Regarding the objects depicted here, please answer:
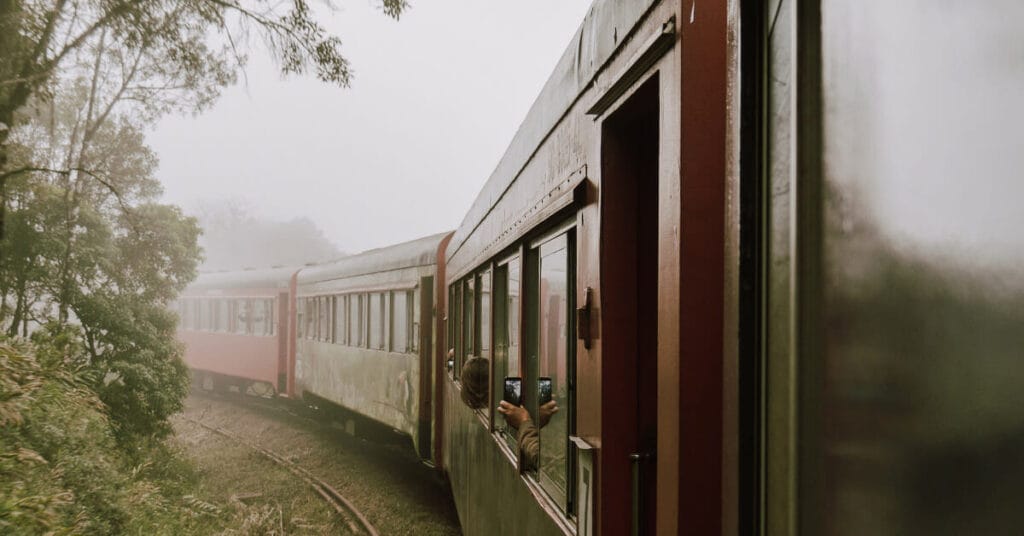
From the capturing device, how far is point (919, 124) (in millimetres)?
775

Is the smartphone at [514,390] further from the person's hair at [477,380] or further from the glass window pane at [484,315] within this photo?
the person's hair at [477,380]

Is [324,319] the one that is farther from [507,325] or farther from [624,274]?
[624,274]

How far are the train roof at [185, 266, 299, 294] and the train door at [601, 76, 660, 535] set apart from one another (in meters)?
14.4

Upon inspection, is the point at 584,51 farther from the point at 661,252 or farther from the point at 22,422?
the point at 22,422

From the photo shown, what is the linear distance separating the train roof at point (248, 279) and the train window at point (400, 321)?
649cm

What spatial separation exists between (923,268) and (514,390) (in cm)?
246

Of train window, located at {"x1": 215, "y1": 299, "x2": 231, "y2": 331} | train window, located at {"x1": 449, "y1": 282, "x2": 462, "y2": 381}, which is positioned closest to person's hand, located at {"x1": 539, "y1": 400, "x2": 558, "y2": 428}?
train window, located at {"x1": 449, "y1": 282, "x2": 462, "y2": 381}

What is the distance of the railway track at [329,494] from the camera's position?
26.7 ft

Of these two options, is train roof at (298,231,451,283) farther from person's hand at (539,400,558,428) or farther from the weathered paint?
person's hand at (539,400,558,428)

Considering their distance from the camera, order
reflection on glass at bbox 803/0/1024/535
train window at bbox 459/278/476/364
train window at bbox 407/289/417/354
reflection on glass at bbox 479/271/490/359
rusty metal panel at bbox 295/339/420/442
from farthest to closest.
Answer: rusty metal panel at bbox 295/339/420/442 < train window at bbox 407/289/417/354 < train window at bbox 459/278/476/364 < reflection on glass at bbox 479/271/490/359 < reflection on glass at bbox 803/0/1024/535

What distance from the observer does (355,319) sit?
11367 millimetres

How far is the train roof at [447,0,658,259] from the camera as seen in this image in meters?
1.86

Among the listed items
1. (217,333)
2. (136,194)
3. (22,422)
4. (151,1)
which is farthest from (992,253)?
(217,333)

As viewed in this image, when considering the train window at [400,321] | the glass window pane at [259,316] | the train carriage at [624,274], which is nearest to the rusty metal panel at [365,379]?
the train window at [400,321]
